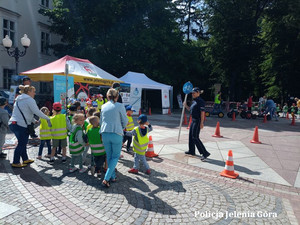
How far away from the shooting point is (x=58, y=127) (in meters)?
5.73

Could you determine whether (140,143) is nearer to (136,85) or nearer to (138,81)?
(136,85)

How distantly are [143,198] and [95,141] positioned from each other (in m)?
1.50

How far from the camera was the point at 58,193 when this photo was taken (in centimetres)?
406

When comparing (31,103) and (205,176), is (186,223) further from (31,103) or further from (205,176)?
(31,103)

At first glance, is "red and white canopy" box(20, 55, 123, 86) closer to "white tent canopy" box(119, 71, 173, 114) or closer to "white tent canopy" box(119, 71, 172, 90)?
"white tent canopy" box(119, 71, 173, 114)

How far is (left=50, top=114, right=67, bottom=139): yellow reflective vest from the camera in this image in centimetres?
571

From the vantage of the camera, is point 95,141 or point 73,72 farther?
point 73,72

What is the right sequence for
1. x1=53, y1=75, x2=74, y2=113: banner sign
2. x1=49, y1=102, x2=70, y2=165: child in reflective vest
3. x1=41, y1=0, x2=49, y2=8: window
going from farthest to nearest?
x1=41, y1=0, x2=49, y2=8: window < x1=53, y1=75, x2=74, y2=113: banner sign < x1=49, y1=102, x2=70, y2=165: child in reflective vest

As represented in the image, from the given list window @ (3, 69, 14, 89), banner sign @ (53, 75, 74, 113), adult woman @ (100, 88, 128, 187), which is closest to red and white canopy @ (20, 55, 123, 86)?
banner sign @ (53, 75, 74, 113)

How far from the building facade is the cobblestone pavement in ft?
58.2

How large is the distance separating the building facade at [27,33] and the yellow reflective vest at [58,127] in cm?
1626

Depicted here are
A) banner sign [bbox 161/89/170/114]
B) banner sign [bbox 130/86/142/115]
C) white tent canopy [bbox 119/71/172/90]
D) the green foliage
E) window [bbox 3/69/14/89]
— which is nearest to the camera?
banner sign [bbox 130/86/142/115]

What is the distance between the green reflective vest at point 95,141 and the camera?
4.60 meters

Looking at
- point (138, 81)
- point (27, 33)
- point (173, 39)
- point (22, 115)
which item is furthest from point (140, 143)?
point (27, 33)
